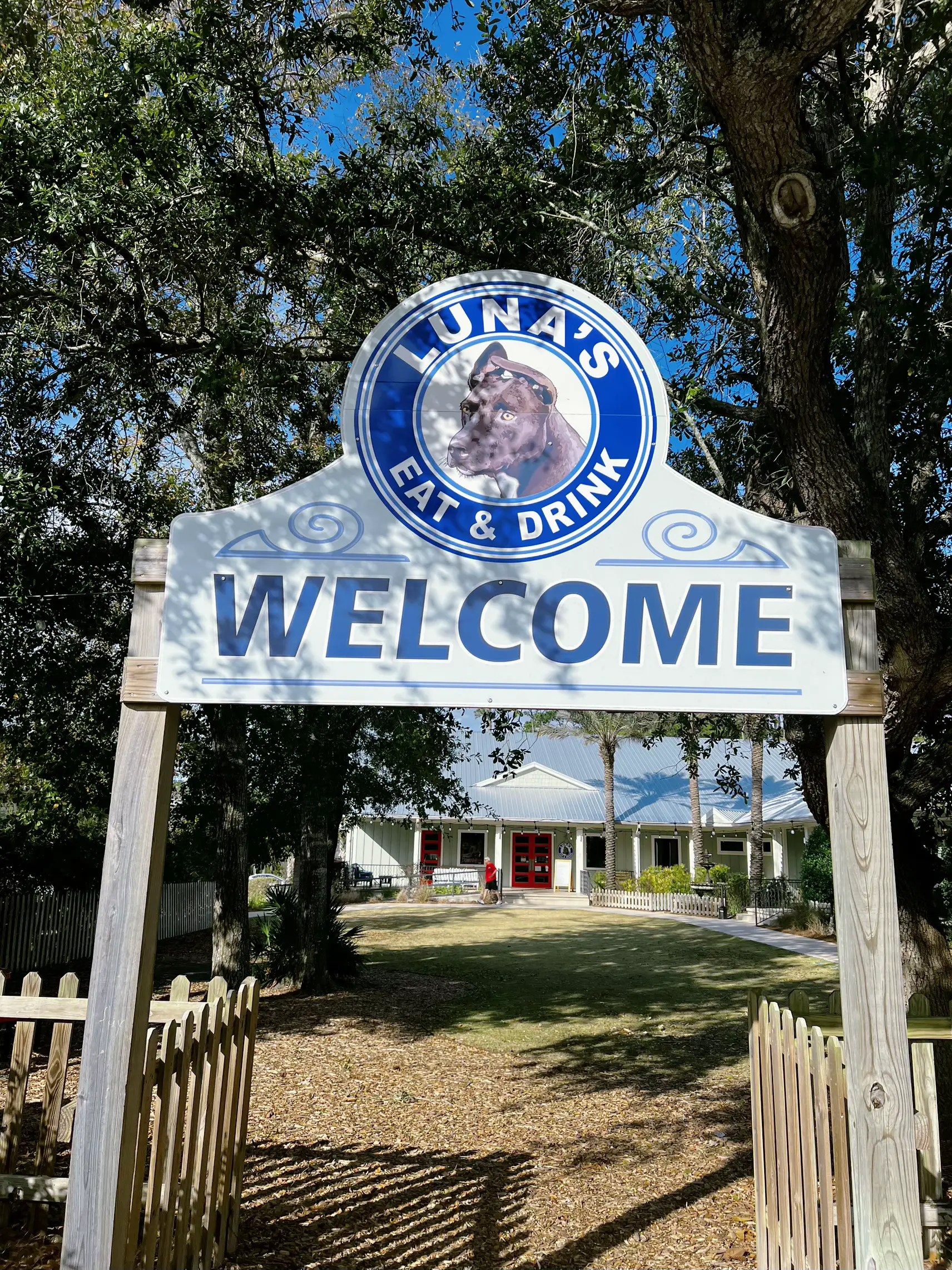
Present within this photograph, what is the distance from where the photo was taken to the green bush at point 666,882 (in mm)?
32906

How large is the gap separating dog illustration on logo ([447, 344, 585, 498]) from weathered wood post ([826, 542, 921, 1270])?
132 centimetres

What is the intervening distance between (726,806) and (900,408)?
3168 centimetres

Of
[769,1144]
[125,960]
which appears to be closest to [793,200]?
[769,1144]

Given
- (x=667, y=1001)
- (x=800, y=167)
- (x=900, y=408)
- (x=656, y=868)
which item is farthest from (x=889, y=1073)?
(x=656, y=868)

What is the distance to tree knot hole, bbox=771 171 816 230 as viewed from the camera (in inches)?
225

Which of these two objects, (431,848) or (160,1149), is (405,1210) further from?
(431,848)

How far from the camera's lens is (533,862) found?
41938 mm

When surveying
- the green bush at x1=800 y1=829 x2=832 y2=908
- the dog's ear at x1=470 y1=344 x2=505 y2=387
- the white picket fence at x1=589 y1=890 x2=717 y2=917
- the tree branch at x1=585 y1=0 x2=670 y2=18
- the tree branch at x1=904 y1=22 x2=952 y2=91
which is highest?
the tree branch at x1=904 y1=22 x2=952 y2=91

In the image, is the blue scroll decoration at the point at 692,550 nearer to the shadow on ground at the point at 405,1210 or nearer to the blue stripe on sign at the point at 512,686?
the blue stripe on sign at the point at 512,686

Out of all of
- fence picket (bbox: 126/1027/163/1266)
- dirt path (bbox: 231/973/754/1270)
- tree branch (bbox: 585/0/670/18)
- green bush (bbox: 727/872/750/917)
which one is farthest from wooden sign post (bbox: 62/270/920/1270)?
green bush (bbox: 727/872/750/917)

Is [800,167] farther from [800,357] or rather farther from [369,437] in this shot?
[369,437]

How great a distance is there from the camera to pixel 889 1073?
351 cm

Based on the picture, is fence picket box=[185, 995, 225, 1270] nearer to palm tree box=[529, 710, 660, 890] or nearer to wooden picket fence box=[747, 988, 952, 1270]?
wooden picket fence box=[747, 988, 952, 1270]

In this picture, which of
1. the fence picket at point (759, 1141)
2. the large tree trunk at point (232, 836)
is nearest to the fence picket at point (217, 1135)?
the fence picket at point (759, 1141)
